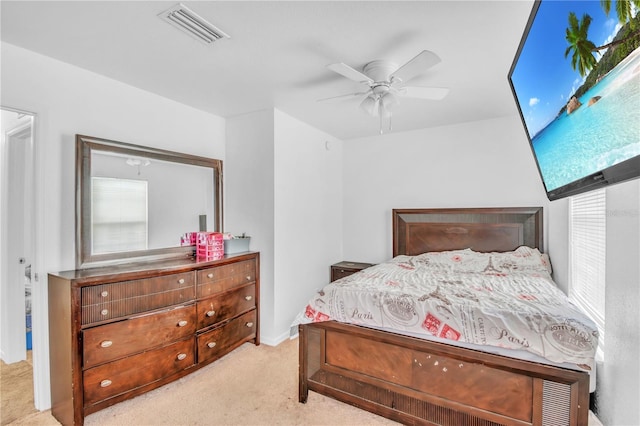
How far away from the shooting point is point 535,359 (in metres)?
1.71

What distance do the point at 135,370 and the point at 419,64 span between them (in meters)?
2.91

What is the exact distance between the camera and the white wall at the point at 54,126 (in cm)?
218

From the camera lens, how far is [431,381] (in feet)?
6.40

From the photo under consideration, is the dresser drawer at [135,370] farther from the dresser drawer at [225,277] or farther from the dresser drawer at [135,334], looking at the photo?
the dresser drawer at [225,277]

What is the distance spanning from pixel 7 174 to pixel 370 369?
3622mm

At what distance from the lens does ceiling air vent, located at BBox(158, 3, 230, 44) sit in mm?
1755

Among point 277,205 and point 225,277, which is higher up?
point 277,205

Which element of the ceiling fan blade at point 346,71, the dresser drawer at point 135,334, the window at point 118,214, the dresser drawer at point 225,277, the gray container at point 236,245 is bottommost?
the dresser drawer at point 135,334

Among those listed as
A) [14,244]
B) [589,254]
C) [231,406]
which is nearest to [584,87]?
[589,254]

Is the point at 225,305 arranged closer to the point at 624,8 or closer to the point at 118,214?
the point at 118,214

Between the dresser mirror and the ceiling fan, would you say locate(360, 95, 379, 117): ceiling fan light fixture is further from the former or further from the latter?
the dresser mirror

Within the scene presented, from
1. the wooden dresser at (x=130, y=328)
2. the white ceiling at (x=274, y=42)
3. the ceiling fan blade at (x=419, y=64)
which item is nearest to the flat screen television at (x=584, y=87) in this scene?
the ceiling fan blade at (x=419, y=64)

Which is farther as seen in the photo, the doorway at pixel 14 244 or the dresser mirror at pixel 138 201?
the doorway at pixel 14 244

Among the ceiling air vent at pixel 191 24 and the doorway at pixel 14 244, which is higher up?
the ceiling air vent at pixel 191 24
